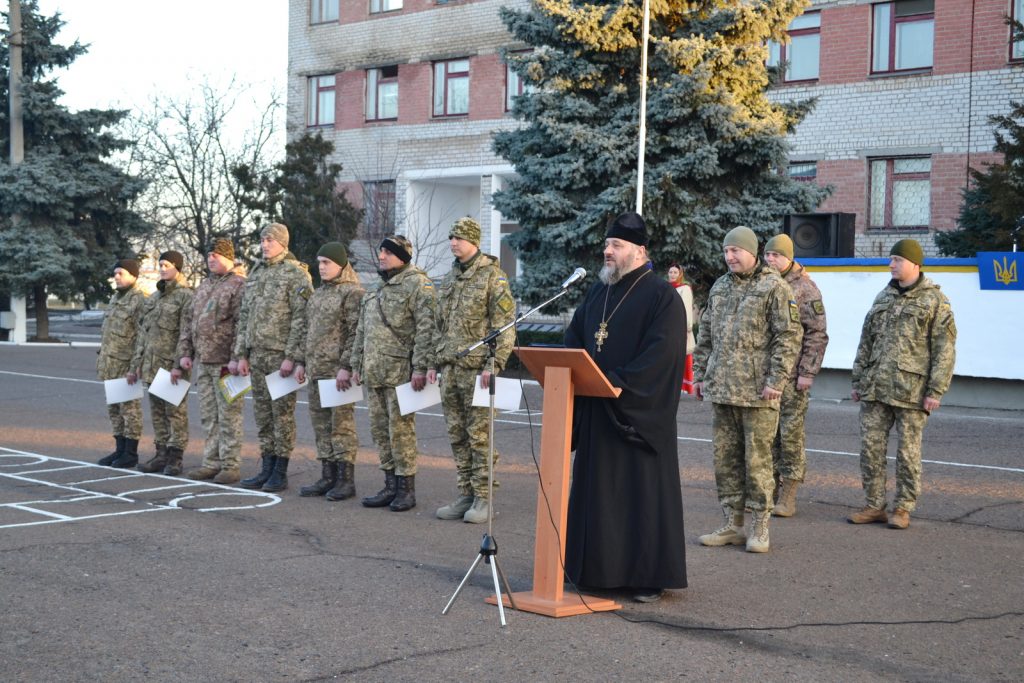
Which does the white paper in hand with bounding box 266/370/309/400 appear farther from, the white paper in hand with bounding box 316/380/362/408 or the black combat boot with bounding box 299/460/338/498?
the black combat boot with bounding box 299/460/338/498

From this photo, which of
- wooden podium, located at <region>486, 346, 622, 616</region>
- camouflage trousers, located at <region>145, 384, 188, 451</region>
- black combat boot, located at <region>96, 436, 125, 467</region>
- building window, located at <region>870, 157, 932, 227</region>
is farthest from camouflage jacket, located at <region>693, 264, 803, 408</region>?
building window, located at <region>870, 157, 932, 227</region>

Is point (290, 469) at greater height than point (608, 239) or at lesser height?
lesser

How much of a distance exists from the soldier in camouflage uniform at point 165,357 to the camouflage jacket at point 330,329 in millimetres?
1918

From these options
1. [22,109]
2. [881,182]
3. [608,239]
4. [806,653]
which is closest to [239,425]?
[608,239]

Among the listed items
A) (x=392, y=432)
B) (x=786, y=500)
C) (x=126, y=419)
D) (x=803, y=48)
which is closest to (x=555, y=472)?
(x=392, y=432)

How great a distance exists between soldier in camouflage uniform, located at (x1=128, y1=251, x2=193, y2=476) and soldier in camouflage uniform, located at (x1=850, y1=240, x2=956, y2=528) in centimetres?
636

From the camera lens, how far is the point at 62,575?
7.56 metres

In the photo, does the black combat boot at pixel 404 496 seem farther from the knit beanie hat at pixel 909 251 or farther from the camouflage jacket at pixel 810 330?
the knit beanie hat at pixel 909 251

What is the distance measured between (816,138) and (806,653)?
24.8 meters

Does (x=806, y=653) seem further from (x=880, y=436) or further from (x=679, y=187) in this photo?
(x=679, y=187)

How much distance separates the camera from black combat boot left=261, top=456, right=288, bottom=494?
36.8 ft

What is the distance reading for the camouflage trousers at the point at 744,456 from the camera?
864cm

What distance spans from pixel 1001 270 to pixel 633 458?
541 inches

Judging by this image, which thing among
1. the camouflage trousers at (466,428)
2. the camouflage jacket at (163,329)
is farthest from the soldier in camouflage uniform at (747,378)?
the camouflage jacket at (163,329)
